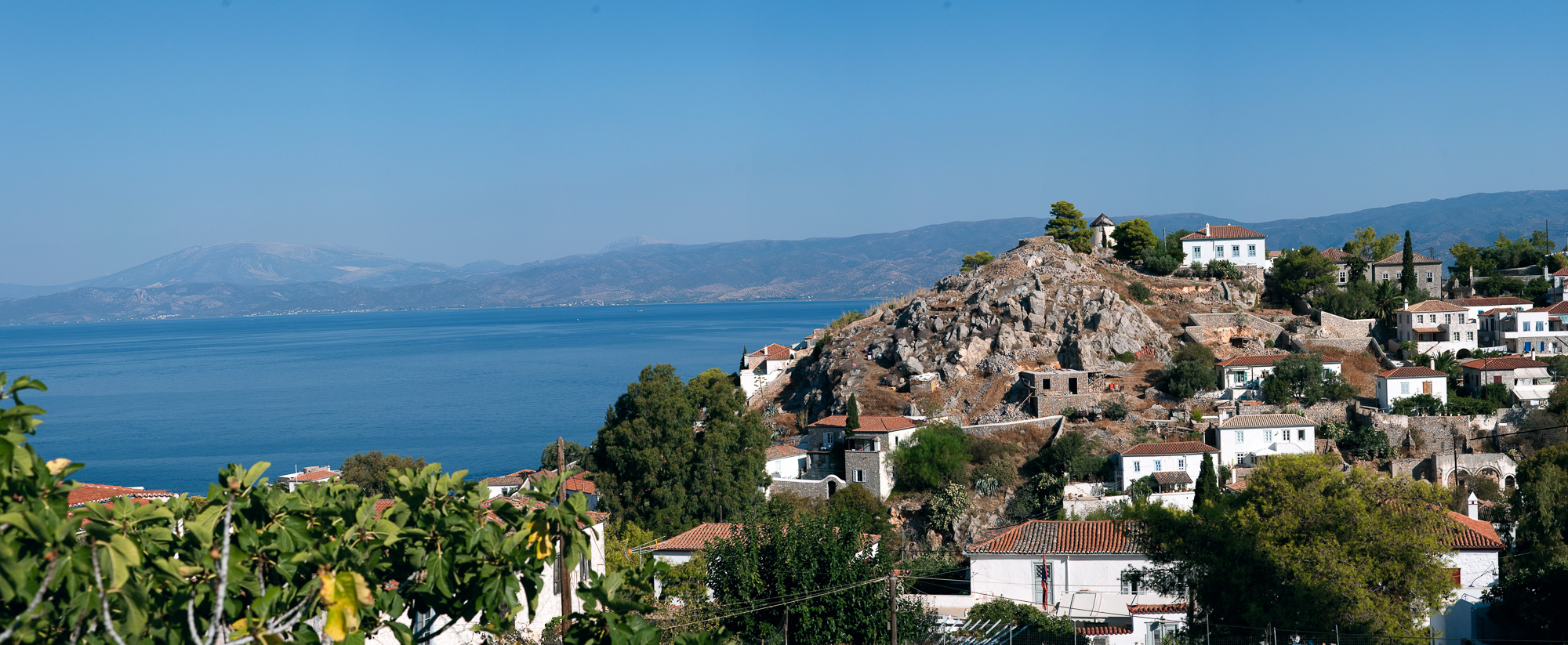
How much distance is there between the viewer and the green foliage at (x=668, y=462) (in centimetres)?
3344

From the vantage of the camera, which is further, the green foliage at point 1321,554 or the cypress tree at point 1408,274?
the cypress tree at point 1408,274

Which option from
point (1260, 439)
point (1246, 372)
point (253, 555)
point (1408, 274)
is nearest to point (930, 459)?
point (1260, 439)

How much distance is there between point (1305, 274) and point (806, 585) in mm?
51997

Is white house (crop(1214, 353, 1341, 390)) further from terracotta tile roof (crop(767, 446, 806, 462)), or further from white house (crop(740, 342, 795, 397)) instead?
white house (crop(740, 342, 795, 397))

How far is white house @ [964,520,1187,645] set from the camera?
2550cm

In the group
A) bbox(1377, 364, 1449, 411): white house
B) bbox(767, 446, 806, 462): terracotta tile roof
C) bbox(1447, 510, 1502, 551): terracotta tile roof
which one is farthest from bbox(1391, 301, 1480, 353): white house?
bbox(767, 446, 806, 462): terracotta tile roof

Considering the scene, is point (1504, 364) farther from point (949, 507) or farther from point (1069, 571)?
point (1069, 571)

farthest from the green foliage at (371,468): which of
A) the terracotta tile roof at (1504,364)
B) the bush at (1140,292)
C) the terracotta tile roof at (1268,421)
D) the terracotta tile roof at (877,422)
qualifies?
the terracotta tile roof at (1504,364)

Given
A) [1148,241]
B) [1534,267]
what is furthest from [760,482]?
[1534,267]

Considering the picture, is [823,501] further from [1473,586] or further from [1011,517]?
[1473,586]

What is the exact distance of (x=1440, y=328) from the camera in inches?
1972

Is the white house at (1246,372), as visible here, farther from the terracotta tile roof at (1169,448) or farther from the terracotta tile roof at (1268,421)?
the terracotta tile roof at (1169,448)

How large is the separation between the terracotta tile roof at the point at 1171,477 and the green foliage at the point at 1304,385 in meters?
9.45

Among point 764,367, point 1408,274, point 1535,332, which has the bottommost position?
point 764,367
